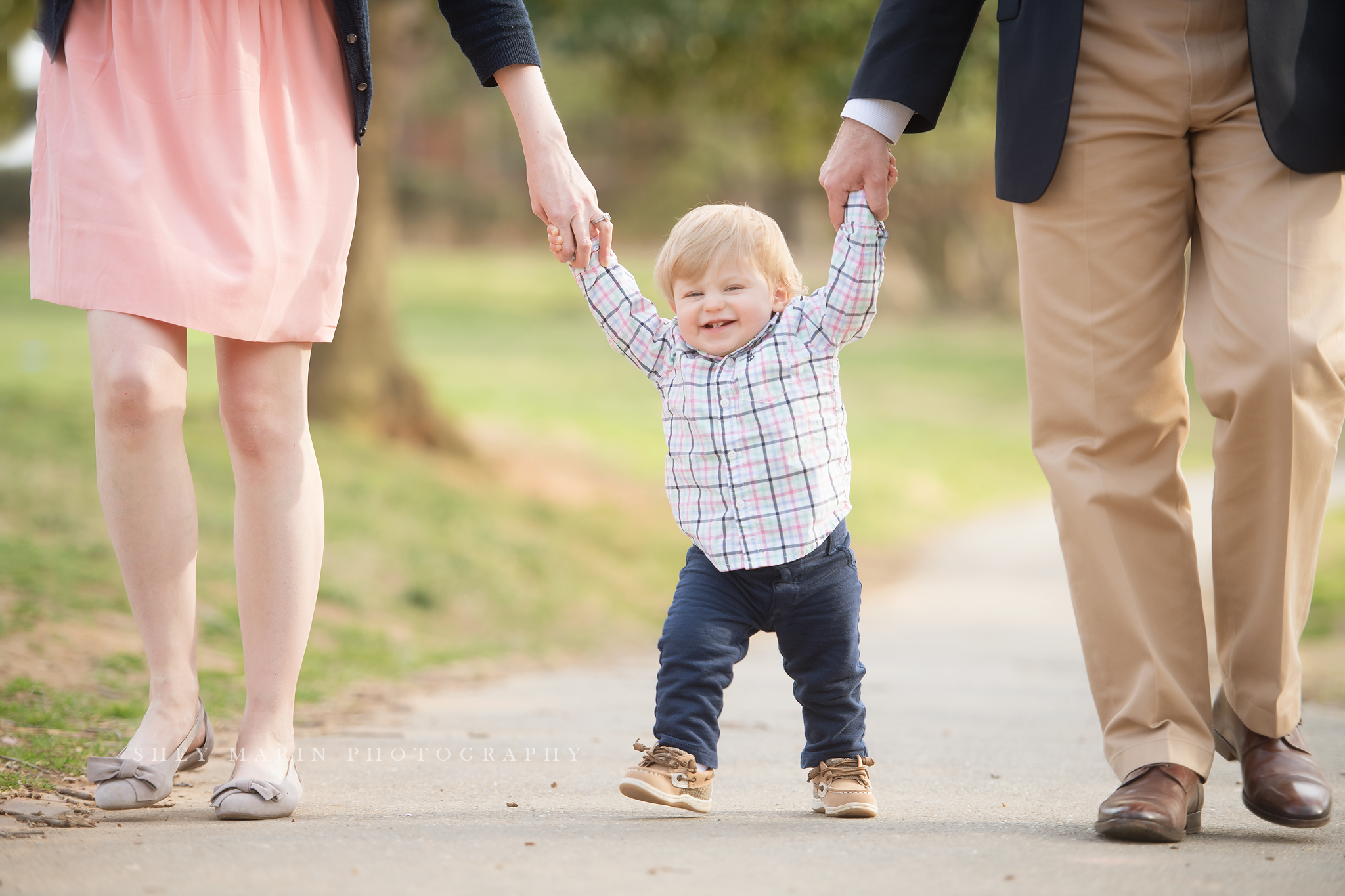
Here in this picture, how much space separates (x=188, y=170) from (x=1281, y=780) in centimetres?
222

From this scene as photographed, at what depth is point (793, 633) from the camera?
8.30ft

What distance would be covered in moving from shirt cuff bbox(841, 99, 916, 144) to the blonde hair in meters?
0.27

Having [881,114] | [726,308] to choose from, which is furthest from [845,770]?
[881,114]

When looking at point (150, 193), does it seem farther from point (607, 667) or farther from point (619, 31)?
point (619, 31)

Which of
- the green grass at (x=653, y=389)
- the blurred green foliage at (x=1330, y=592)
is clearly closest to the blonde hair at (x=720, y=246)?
the blurred green foliage at (x=1330, y=592)

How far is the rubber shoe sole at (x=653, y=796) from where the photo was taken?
2.35 meters

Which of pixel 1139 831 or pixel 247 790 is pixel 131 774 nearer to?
pixel 247 790

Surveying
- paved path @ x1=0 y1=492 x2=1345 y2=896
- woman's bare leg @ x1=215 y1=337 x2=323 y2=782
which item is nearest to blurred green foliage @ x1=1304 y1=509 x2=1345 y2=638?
paved path @ x1=0 y1=492 x2=1345 y2=896

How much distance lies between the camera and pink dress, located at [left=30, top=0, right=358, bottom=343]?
7.73ft

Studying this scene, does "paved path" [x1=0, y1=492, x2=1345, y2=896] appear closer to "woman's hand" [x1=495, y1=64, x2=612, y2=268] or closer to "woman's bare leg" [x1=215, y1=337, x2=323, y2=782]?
"woman's bare leg" [x1=215, y1=337, x2=323, y2=782]

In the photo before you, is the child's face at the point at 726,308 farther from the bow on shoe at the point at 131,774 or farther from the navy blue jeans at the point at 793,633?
the bow on shoe at the point at 131,774

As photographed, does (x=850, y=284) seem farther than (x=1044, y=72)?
Yes

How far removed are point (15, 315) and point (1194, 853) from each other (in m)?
20.6

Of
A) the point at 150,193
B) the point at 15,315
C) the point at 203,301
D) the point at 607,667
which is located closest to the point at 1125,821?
the point at 203,301
